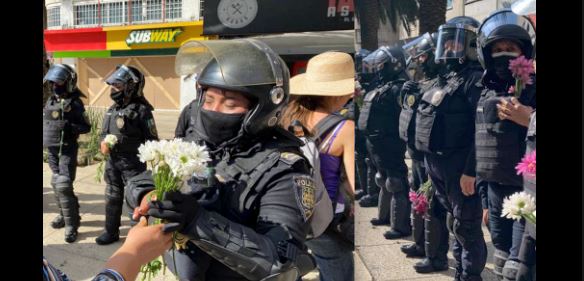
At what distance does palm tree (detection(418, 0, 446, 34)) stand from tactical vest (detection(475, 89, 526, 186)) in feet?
1.17

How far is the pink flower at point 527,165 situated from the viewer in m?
1.80

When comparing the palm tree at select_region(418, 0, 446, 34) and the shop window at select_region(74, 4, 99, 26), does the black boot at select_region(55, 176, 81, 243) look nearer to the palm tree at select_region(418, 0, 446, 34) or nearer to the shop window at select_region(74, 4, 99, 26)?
Answer: the palm tree at select_region(418, 0, 446, 34)

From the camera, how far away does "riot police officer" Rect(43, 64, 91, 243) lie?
5.09 meters

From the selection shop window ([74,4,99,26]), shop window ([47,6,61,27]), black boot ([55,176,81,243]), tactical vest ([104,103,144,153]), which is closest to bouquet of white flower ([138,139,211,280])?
tactical vest ([104,103,144,153])

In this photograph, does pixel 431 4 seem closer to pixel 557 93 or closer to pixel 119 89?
pixel 557 93

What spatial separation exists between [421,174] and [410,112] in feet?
1.02

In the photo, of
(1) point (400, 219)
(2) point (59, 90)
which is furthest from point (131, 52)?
(1) point (400, 219)

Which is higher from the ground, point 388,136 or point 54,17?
point 54,17

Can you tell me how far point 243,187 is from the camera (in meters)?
1.89

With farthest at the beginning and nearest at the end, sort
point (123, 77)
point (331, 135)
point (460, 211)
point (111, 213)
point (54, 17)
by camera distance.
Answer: point (54, 17)
point (111, 213)
point (123, 77)
point (331, 135)
point (460, 211)

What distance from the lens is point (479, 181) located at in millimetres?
2070

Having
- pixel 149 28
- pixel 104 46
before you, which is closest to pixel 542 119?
pixel 149 28

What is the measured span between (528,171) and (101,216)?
5329 millimetres

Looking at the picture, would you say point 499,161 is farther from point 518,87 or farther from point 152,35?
point 152,35
